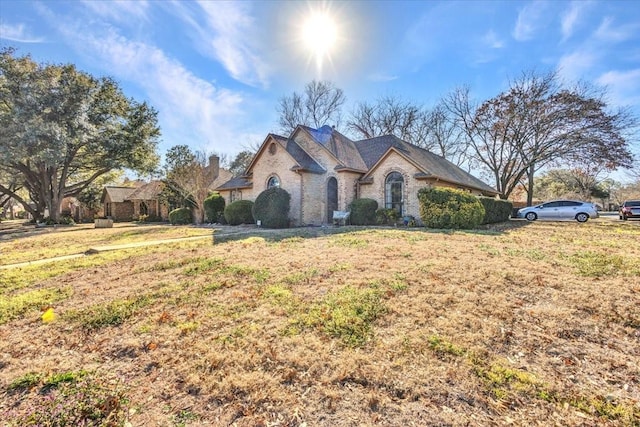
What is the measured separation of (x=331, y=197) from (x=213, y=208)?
32.5ft

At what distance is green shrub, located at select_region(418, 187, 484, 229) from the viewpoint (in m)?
14.9

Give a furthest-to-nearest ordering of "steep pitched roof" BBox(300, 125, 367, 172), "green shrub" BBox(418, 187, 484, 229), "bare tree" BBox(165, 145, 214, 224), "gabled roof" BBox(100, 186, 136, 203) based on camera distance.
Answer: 1. "gabled roof" BBox(100, 186, 136, 203)
2. "bare tree" BBox(165, 145, 214, 224)
3. "steep pitched roof" BBox(300, 125, 367, 172)
4. "green shrub" BBox(418, 187, 484, 229)

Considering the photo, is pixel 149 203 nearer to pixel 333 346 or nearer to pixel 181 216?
pixel 181 216

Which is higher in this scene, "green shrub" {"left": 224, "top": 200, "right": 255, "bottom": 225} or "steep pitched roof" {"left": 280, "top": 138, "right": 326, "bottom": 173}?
"steep pitched roof" {"left": 280, "top": 138, "right": 326, "bottom": 173}

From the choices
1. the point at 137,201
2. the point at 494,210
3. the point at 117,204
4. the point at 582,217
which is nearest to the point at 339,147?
the point at 494,210

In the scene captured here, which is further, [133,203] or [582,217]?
[133,203]

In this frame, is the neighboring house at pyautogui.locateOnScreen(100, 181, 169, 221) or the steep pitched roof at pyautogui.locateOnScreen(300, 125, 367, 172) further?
the neighboring house at pyautogui.locateOnScreen(100, 181, 169, 221)

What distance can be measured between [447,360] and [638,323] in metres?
3.08

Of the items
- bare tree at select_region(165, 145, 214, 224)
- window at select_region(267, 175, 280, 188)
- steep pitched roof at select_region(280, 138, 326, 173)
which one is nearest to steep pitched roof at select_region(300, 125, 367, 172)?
steep pitched roof at select_region(280, 138, 326, 173)

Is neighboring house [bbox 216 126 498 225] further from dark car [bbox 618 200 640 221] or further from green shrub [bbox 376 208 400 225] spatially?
dark car [bbox 618 200 640 221]

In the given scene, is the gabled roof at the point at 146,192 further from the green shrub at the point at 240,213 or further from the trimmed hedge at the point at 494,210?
the trimmed hedge at the point at 494,210

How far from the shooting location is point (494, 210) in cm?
2039

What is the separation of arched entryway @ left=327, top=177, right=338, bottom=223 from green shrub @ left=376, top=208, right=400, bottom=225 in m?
3.40

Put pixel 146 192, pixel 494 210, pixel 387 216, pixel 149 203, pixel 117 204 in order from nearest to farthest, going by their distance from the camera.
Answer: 1. pixel 387 216
2. pixel 494 210
3. pixel 149 203
4. pixel 146 192
5. pixel 117 204
